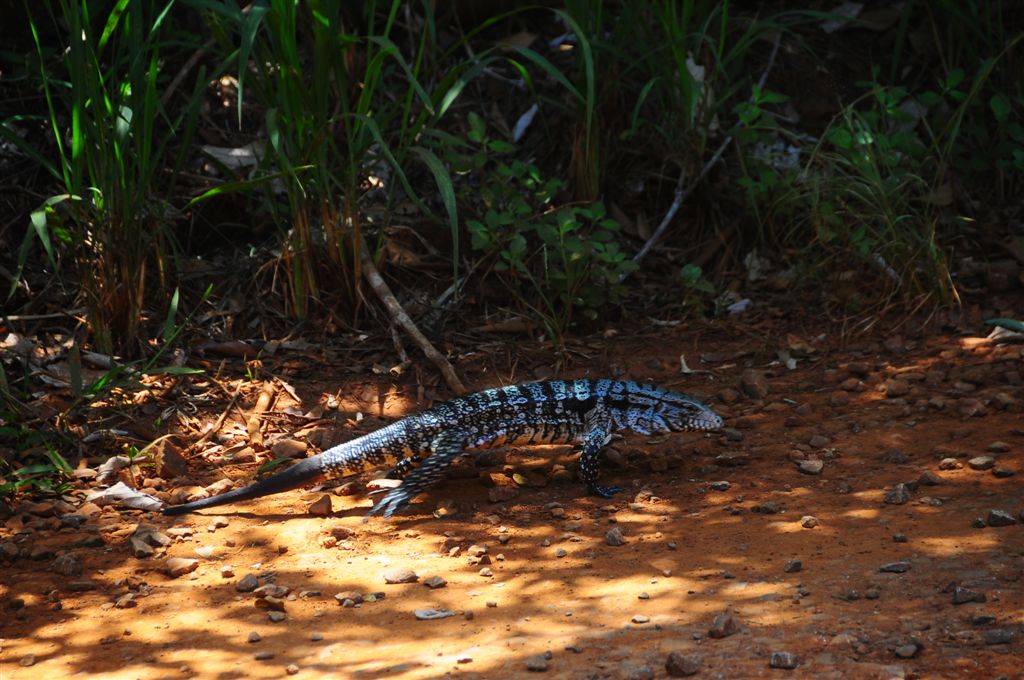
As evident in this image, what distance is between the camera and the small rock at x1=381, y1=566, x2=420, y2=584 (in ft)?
12.7

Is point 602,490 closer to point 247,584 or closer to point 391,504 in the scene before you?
point 391,504

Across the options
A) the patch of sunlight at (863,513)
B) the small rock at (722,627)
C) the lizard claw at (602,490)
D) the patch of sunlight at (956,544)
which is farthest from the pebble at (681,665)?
the lizard claw at (602,490)

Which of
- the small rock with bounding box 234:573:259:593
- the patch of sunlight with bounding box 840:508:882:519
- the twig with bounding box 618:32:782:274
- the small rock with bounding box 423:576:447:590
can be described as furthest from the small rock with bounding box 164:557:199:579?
the twig with bounding box 618:32:782:274

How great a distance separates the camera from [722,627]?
3.21 metres

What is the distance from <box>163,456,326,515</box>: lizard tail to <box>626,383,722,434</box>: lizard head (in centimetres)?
138

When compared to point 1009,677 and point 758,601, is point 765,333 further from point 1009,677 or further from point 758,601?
point 1009,677

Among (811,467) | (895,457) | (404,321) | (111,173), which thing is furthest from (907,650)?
(111,173)

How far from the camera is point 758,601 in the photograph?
3.45 metres

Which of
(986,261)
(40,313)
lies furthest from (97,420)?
(986,261)

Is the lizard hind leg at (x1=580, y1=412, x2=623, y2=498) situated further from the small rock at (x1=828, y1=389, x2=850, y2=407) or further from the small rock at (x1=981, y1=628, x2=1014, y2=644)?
the small rock at (x1=981, y1=628, x2=1014, y2=644)

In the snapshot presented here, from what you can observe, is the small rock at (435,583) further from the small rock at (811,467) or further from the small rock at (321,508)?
the small rock at (811,467)

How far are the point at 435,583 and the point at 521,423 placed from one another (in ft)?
4.15

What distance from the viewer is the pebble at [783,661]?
9.86 ft

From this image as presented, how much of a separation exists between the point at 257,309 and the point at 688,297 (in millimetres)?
2449
